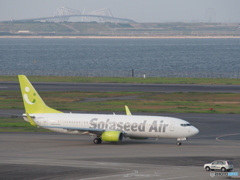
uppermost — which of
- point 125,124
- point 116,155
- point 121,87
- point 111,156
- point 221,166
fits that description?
point 121,87

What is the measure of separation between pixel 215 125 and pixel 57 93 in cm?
5160

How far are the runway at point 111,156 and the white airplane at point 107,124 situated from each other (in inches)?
57.9

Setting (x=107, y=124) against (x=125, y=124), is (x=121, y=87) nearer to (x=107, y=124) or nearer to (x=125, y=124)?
(x=107, y=124)

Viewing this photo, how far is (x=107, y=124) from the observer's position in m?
66.9

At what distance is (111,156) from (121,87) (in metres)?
81.6

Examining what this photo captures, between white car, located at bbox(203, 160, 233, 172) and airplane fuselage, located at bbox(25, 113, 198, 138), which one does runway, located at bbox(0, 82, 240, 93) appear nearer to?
airplane fuselage, located at bbox(25, 113, 198, 138)

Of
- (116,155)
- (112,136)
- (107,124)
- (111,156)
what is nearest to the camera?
(111,156)

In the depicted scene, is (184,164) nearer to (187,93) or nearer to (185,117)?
(185,117)

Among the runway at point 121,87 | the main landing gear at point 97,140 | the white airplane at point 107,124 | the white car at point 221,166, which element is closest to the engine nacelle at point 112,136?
the white airplane at point 107,124

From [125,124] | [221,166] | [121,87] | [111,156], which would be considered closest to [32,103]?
[125,124]

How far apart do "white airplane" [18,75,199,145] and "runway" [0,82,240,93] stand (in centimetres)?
6042

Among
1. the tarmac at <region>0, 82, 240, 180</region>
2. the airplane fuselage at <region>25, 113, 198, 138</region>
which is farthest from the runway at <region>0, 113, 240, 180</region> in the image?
the airplane fuselage at <region>25, 113, 198, 138</region>

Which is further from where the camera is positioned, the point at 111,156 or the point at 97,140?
the point at 97,140

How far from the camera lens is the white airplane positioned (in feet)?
211
